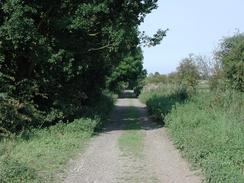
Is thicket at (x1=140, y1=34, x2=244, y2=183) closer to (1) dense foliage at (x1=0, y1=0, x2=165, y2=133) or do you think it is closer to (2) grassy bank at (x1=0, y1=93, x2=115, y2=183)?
(2) grassy bank at (x1=0, y1=93, x2=115, y2=183)

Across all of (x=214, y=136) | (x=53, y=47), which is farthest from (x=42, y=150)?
(x=53, y=47)

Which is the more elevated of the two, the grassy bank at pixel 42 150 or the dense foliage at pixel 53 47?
the dense foliage at pixel 53 47

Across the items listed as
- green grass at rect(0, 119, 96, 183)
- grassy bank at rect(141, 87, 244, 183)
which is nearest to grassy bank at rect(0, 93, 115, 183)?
green grass at rect(0, 119, 96, 183)

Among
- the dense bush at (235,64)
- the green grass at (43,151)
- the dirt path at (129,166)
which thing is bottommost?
the dirt path at (129,166)

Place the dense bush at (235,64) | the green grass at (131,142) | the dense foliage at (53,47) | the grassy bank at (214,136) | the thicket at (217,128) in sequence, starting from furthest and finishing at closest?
the dense bush at (235,64)
the dense foliage at (53,47)
the green grass at (131,142)
the thicket at (217,128)
the grassy bank at (214,136)

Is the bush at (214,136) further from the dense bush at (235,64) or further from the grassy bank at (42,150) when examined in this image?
the dense bush at (235,64)

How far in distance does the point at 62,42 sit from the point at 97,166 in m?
9.86

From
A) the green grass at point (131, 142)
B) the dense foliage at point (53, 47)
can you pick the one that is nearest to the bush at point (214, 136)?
the green grass at point (131, 142)

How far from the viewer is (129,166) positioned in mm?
13992

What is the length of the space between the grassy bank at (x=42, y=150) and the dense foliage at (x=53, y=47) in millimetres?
1244

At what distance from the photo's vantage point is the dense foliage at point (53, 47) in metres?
20.1

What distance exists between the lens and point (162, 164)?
47.1 ft

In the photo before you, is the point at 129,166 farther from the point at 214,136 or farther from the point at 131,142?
the point at 131,142

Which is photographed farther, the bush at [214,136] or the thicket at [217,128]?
the thicket at [217,128]
